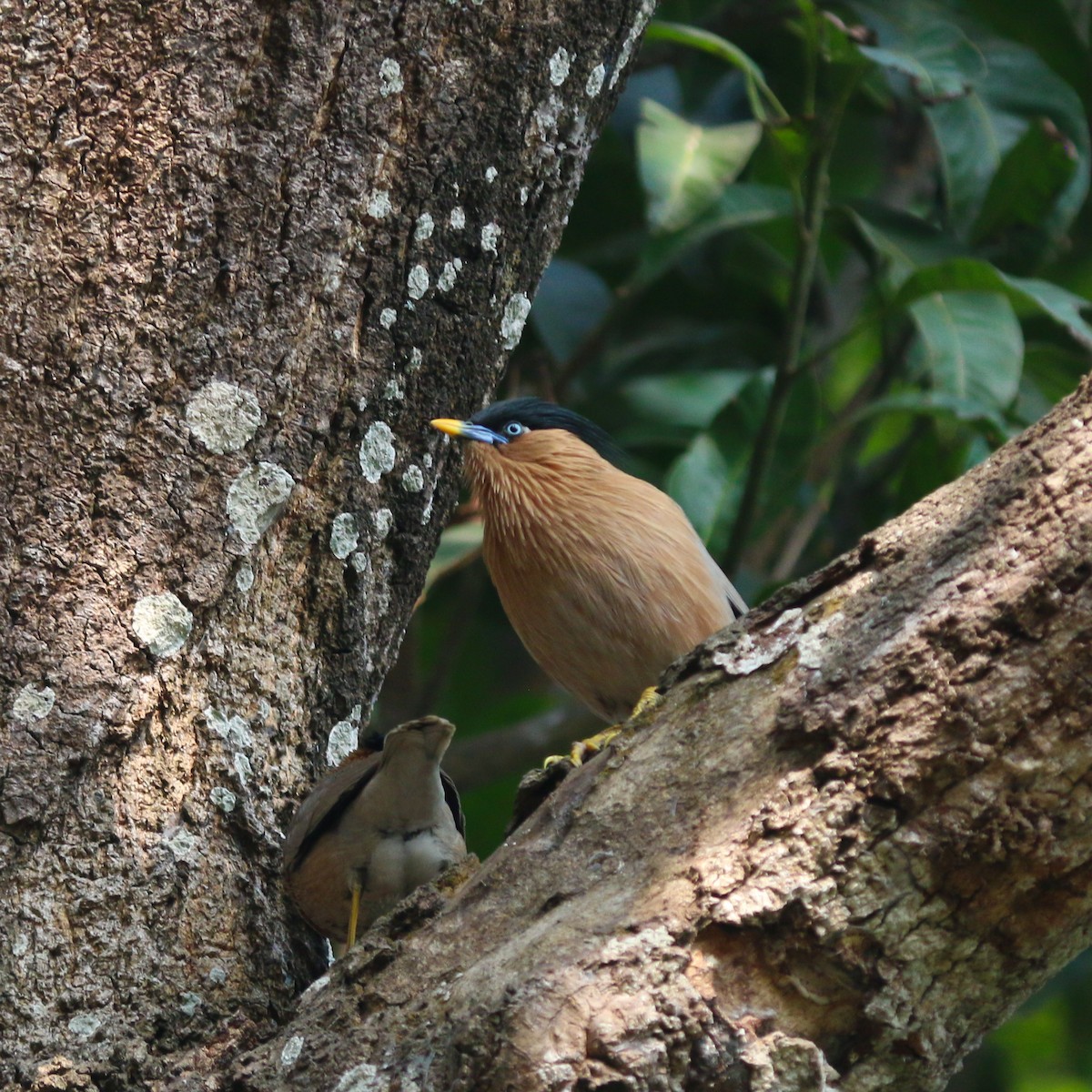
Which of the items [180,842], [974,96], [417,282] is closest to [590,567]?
[417,282]

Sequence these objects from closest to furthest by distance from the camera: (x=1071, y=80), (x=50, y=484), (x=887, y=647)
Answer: (x=887, y=647) < (x=50, y=484) < (x=1071, y=80)

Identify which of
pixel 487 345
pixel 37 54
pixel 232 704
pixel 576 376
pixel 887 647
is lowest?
pixel 576 376

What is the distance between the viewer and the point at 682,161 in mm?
5168

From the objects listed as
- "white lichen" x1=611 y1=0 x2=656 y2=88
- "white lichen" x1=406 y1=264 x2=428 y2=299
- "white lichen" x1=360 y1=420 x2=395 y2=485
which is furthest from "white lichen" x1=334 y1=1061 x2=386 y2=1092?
"white lichen" x1=611 y1=0 x2=656 y2=88

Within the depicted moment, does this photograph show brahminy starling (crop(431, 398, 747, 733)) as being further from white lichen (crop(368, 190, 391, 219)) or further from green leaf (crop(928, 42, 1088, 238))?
green leaf (crop(928, 42, 1088, 238))

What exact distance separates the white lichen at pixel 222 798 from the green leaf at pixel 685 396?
3.43m

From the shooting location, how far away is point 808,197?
5125 millimetres

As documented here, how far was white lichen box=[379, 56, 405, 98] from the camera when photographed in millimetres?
2738

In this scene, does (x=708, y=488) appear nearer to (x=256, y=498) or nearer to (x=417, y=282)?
(x=417, y=282)

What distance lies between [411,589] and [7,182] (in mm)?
1169

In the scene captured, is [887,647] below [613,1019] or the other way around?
the other way around

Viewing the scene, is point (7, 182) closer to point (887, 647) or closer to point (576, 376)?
point (887, 647)

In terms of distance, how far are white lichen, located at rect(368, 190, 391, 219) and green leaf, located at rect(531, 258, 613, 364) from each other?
2.82 m

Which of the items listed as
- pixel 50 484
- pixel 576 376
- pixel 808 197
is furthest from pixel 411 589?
pixel 576 376
